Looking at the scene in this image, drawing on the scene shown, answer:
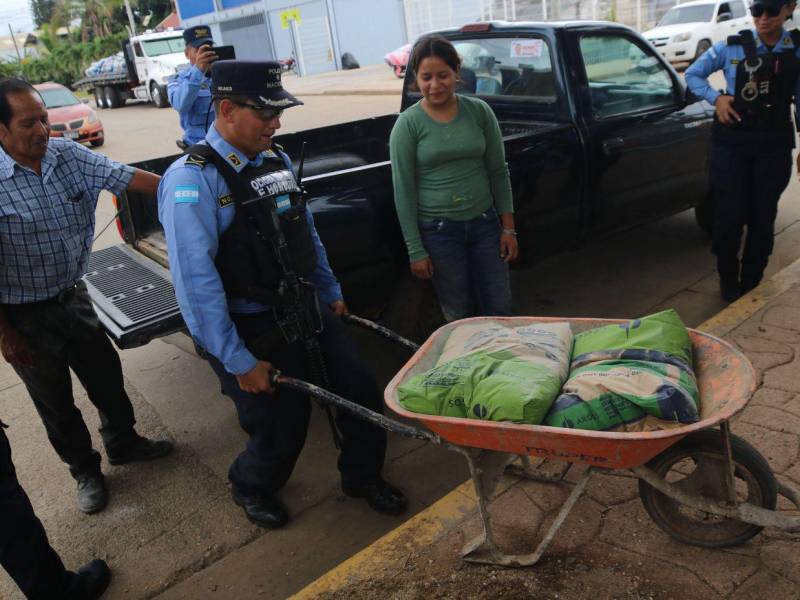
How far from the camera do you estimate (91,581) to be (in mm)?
2623

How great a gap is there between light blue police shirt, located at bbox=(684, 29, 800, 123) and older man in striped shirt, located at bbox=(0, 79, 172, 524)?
3.21m

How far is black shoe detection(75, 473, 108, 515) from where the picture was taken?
123 inches

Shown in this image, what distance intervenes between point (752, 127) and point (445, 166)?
77.6 inches

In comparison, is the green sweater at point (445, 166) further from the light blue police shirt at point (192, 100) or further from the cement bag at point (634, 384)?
the light blue police shirt at point (192, 100)

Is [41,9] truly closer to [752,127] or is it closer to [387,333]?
[752,127]

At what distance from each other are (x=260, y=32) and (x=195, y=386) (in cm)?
3013

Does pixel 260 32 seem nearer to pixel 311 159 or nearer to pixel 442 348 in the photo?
pixel 311 159

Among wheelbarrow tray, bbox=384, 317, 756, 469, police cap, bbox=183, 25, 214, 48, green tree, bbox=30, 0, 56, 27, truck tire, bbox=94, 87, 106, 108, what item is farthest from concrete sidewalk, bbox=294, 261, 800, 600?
green tree, bbox=30, 0, 56, 27

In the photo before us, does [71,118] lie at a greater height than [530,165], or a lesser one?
greater

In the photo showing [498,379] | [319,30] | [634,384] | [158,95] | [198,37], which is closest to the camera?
[634,384]

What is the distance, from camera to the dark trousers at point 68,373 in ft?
9.34

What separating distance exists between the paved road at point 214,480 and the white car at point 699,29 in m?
11.7

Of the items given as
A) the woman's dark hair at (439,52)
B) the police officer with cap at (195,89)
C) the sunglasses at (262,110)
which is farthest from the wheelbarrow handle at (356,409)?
the police officer with cap at (195,89)

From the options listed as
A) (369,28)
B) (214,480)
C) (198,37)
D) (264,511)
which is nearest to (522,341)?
(264,511)
